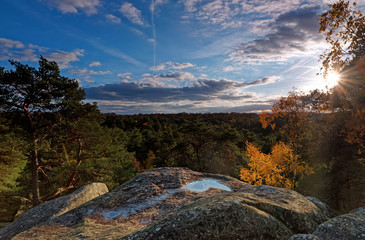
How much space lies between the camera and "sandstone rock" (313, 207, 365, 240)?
3.75 metres

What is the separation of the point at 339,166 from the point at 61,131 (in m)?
22.5

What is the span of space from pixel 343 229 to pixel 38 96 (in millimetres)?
19809

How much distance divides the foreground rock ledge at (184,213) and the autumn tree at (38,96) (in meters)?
13.0

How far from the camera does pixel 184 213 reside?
362 cm

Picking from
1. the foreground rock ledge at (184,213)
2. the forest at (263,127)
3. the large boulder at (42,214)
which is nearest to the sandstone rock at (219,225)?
the foreground rock ledge at (184,213)

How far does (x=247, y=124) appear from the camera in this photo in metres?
79.1

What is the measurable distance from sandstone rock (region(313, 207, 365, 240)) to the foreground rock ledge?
1.45 ft


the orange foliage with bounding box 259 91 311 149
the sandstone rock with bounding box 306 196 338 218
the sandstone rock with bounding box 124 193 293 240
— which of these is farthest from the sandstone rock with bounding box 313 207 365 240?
the orange foliage with bounding box 259 91 311 149

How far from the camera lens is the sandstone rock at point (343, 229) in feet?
12.3

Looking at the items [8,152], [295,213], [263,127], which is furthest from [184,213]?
[8,152]

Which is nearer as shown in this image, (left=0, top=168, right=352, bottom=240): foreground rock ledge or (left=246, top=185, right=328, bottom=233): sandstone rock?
(left=0, top=168, right=352, bottom=240): foreground rock ledge

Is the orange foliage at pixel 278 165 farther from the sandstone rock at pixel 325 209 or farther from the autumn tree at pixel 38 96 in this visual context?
the autumn tree at pixel 38 96

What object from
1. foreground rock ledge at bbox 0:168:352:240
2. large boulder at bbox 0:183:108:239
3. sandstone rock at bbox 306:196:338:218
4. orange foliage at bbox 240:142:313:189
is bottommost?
orange foliage at bbox 240:142:313:189

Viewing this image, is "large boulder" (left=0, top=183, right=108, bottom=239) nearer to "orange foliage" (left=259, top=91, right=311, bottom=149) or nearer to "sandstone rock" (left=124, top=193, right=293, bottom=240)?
"sandstone rock" (left=124, top=193, right=293, bottom=240)
